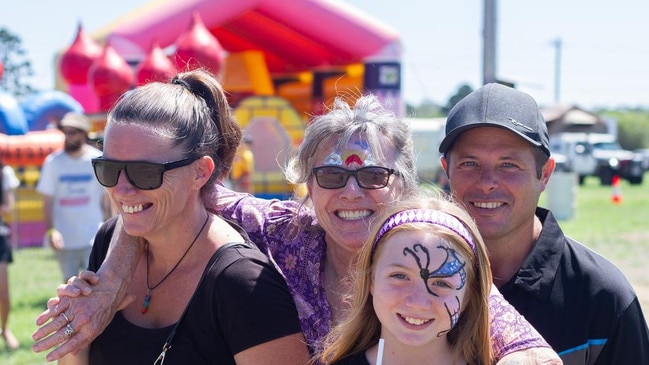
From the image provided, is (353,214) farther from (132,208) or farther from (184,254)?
(132,208)

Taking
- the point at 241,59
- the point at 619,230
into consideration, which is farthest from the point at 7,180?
the point at 619,230

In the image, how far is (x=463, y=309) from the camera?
2.09 m

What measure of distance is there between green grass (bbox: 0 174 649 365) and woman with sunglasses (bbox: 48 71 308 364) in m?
4.34

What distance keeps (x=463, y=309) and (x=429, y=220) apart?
0.86 ft

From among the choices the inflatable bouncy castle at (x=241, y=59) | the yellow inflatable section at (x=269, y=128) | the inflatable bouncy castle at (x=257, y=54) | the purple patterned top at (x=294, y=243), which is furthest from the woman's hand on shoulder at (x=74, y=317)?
the yellow inflatable section at (x=269, y=128)

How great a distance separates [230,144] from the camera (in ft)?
8.51

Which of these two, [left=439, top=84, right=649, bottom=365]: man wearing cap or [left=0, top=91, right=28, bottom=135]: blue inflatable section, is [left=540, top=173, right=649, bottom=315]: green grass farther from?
[left=0, top=91, right=28, bottom=135]: blue inflatable section

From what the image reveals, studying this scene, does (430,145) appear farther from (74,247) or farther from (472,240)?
(472,240)

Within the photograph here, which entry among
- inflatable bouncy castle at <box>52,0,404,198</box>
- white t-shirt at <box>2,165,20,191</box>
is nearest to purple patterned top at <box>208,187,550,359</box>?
white t-shirt at <box>2,165,20,191</box>

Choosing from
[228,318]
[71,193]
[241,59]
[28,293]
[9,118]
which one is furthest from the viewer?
[241,59]

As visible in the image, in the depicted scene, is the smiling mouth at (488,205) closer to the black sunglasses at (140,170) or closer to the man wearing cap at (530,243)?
the man wearing cap at (530,243)

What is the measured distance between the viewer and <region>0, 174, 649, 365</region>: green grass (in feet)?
25.2

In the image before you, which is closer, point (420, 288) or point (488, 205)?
point (420, 288)

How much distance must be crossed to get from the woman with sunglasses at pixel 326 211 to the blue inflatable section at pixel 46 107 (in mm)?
11912
